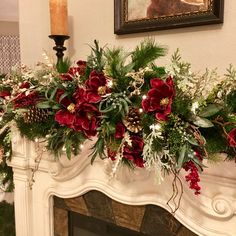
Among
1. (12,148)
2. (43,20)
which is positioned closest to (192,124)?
(12,148)

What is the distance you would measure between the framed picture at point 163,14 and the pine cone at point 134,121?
1.69 ft

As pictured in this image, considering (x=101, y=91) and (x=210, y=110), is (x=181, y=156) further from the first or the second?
(x=101, y=91)

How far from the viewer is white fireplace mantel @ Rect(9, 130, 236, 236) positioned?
954mm

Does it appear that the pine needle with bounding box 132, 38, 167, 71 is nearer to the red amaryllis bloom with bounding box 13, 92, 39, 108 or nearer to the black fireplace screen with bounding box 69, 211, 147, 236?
Result: the red amaryllis bloom with bounding box 13, 92, 39, 108

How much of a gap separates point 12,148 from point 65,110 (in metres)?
0.69

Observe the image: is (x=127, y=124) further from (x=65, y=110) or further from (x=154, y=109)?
(x=65, y=110)

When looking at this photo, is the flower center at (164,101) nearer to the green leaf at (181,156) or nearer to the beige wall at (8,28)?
the green leaf at (181,156)

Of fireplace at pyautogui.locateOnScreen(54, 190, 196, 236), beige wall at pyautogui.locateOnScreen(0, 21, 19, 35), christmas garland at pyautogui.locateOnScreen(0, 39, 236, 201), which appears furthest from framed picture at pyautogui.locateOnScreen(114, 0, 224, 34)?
beige wall at pyautogui.locateOnScreen(0, 21, 19, 35)

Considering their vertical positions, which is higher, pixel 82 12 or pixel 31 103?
pixel 82 12

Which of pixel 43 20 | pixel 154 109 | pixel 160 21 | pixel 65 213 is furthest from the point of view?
pixel 43 20

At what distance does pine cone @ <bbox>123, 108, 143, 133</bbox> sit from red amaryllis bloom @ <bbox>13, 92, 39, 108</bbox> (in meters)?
0.43

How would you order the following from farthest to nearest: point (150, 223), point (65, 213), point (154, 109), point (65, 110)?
point (65, 213) < point (150, 223) < point (65, 110) < point (154, 109)

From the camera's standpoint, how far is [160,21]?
1282mm

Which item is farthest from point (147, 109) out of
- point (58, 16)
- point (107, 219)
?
point (58, 16)
